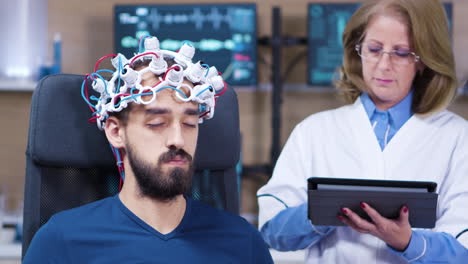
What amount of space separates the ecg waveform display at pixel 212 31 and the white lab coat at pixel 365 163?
49.2 inches

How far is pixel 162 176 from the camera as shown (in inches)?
47.6

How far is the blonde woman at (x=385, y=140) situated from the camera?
1.56m

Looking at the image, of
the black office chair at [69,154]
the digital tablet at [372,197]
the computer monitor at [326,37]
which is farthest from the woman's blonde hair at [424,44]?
the computer monitor at [326,37]

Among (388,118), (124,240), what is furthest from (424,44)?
(124,240)

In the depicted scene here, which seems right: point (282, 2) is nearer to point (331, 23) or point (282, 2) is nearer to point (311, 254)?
point (331, 23)

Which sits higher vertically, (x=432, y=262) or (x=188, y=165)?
(x=188, y=165)

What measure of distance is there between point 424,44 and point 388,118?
8.6 inches

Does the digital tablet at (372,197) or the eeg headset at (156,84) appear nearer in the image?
the eeg headset at (156,84)

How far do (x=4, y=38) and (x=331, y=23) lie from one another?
1.60 m

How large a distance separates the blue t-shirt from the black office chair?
0.10 metres

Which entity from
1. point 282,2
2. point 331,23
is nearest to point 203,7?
point 282,2

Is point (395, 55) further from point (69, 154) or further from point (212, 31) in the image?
point (212, 31)

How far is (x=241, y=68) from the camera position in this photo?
2941 millimetres

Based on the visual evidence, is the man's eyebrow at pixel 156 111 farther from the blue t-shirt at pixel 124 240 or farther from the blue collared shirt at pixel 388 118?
the blue collared shirt at pixel 388 118
